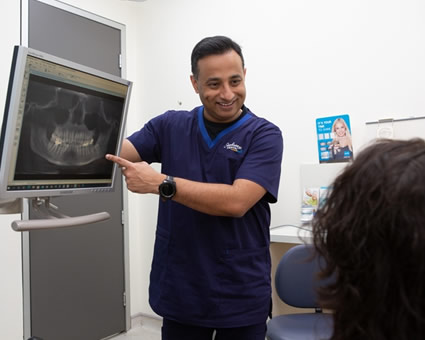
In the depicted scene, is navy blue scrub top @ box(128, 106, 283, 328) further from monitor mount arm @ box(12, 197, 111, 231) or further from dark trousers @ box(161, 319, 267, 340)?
monitor mount arm @ box(12, 197, 111, 231)

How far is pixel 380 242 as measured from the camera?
Result: 47 centimetres

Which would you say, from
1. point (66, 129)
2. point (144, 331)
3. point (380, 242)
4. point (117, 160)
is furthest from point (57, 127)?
point (144, 331)

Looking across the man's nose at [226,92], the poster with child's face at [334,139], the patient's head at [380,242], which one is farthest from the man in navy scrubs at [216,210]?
the poster with child's face at [334,139]

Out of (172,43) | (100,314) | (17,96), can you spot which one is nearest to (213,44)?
(17,96)

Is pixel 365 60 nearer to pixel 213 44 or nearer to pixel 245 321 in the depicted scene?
pixel 213 44

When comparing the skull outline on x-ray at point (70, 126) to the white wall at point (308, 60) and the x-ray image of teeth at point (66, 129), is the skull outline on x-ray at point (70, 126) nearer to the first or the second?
the x-ray image of teeth at point (66, 129)

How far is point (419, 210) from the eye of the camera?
1.48 feet

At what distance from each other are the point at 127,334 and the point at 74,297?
0.54 m

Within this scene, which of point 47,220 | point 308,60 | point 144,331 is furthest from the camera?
point 144,331

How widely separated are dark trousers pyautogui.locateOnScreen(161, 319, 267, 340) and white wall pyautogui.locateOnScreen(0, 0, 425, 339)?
127cm

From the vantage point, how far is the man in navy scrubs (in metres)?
1.23

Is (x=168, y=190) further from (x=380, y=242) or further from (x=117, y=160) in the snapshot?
(x=380, y=242)

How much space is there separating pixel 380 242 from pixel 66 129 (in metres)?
0.93

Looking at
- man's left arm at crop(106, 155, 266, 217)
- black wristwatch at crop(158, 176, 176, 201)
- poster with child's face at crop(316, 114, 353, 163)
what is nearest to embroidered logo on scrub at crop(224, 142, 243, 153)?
man's left arm at crop(106, 155, 266, 217)
